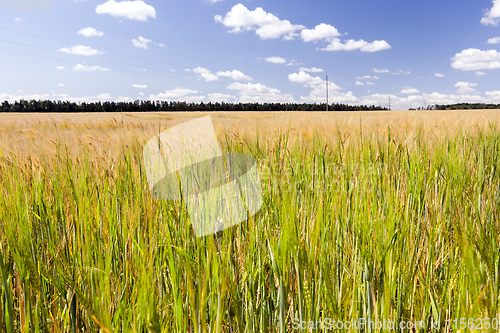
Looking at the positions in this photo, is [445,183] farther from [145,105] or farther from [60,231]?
[145,105]

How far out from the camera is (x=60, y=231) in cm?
91

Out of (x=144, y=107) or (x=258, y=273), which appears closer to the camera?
(x=258, y=273)

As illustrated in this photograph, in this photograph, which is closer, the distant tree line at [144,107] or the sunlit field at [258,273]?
the sunlit field at [258,273]

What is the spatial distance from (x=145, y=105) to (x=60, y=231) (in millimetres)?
34410

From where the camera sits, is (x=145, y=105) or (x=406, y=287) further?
(x=145, y=105)

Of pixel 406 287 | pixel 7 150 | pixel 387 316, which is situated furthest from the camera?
pixel 7 150

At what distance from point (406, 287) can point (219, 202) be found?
63 centimetres

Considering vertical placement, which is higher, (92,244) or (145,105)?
(145,105)

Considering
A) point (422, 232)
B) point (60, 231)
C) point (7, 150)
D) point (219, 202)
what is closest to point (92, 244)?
point (60, 231)

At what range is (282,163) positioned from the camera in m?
1.39

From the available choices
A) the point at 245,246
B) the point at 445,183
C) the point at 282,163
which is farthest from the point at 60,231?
the point at 445,183

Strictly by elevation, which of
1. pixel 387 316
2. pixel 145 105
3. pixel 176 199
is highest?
pixel 145 105

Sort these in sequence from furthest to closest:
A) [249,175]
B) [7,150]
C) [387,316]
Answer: [7,150]
[249,175]
[387,316]

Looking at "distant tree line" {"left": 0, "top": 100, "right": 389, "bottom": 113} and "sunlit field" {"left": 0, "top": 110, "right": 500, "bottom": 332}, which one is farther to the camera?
"distant tree line" {"left": 0, "top": 100, "right": 389, "bottom": 113}
